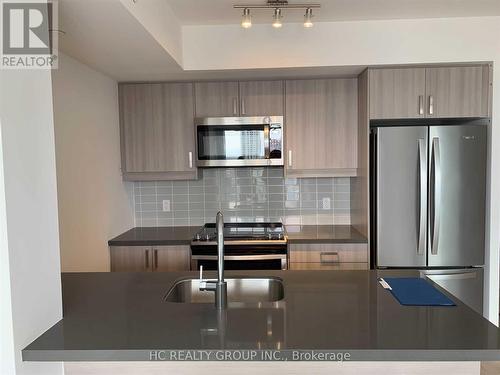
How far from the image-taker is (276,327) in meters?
1.40

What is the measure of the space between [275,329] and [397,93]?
2234mm

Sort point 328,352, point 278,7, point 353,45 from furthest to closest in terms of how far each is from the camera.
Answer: point 353,45
point 278,7
point 328,352

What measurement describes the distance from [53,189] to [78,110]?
55.5 inches

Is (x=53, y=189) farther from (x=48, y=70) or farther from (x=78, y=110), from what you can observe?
(x=78, y=110)

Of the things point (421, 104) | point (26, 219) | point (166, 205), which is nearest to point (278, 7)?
point (421, 104)

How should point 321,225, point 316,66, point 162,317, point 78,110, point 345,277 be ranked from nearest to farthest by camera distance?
point 162,317
point 345,277
point 78,110
point 316,66
point 321,225

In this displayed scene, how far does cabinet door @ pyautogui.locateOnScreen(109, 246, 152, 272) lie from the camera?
3.15 metres

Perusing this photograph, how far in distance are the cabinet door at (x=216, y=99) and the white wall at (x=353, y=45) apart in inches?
16.3

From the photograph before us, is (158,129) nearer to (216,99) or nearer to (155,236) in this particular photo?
(216,99)

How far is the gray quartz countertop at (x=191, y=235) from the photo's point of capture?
3096 millimetres

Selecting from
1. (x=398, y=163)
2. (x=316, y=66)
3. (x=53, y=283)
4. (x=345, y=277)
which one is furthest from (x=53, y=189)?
(x=398, y=163)

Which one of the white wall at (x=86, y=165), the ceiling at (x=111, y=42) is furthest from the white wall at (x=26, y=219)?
the white wall at (x=86, y=165)

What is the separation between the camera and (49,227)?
4.52 ft

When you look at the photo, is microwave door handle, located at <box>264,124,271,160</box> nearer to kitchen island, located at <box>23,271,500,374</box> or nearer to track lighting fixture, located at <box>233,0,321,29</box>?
track lighting fixture, located at <box>233,0,321,29</box>
